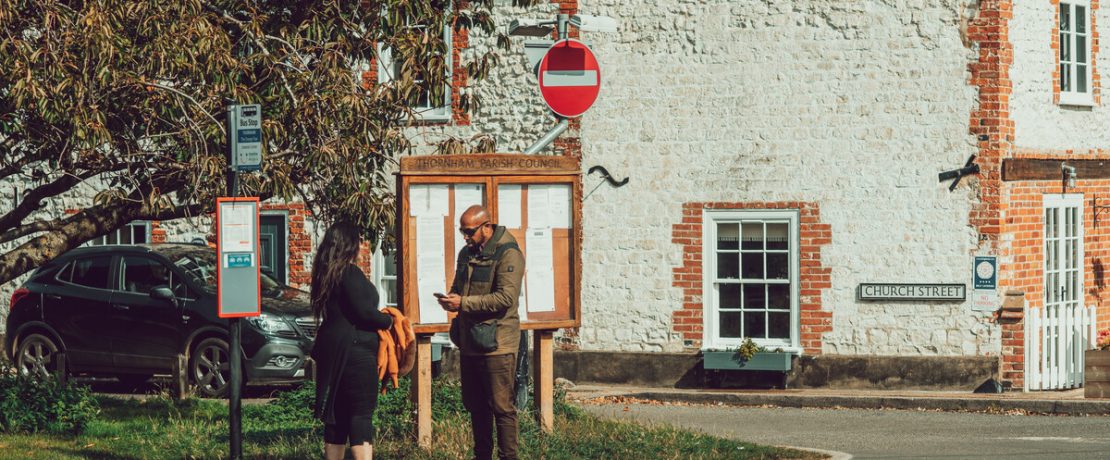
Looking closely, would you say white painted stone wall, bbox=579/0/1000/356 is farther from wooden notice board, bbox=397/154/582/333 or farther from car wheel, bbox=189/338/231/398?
wooden notice board, bbox=397/154/582/333

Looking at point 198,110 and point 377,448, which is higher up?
point 198,110

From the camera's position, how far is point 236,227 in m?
10.7

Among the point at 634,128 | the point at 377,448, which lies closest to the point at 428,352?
the point at 377,448

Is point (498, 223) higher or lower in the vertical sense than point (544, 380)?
higher

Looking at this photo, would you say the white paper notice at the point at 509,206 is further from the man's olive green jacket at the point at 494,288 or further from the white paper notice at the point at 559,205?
the man's olive green jacket at the point at 494,288

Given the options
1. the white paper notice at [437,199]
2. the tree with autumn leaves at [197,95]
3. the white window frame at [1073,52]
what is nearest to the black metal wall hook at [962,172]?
the white window frame at [1073,52]

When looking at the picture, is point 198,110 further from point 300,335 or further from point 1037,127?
point 1037,127

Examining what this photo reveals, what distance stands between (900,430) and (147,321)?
8.47 metres

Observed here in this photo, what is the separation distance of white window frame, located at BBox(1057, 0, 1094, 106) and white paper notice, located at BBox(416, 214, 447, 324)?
32.9 ft

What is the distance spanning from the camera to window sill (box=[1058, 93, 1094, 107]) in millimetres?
18906

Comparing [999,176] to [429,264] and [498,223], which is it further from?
[429,264]

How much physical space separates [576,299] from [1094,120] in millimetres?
10019

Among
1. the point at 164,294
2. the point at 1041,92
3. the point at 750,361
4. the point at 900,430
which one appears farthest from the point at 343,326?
the point at 1041,92

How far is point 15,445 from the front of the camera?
12.8m
